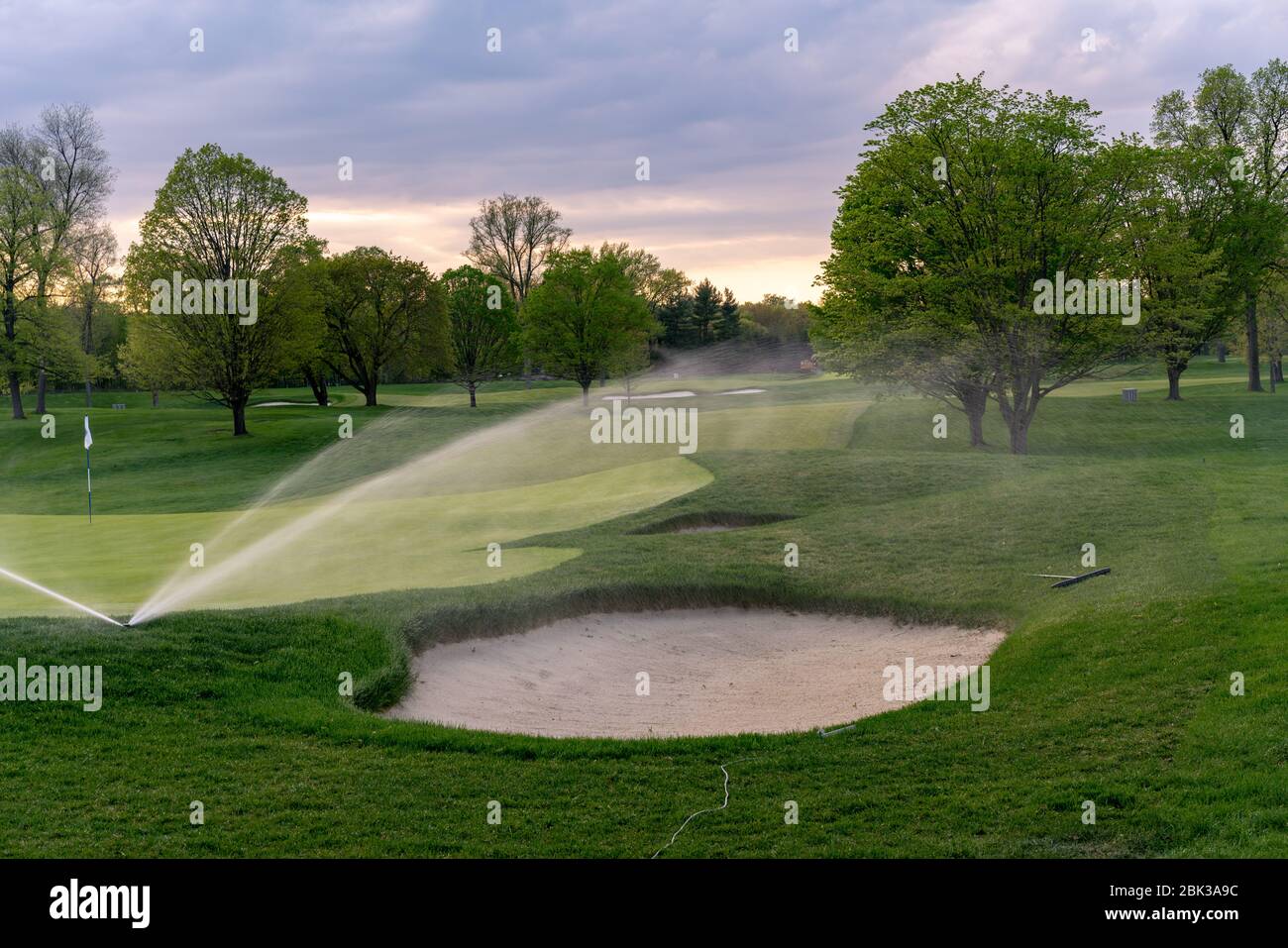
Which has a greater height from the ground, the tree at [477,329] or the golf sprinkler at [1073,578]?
the tree at [477,329]

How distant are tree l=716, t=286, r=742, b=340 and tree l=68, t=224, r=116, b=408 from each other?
5826 centimetres

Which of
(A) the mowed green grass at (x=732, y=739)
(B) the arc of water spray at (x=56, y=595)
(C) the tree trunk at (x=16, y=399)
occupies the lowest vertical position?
(A) the mowed green grass at (x=732, y=739)

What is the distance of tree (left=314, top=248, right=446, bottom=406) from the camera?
72.4m

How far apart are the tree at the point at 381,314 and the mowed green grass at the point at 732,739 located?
181ft

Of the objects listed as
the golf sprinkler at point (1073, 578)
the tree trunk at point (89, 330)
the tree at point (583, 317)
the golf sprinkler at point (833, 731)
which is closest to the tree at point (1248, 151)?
the tree at point (583, 317)
